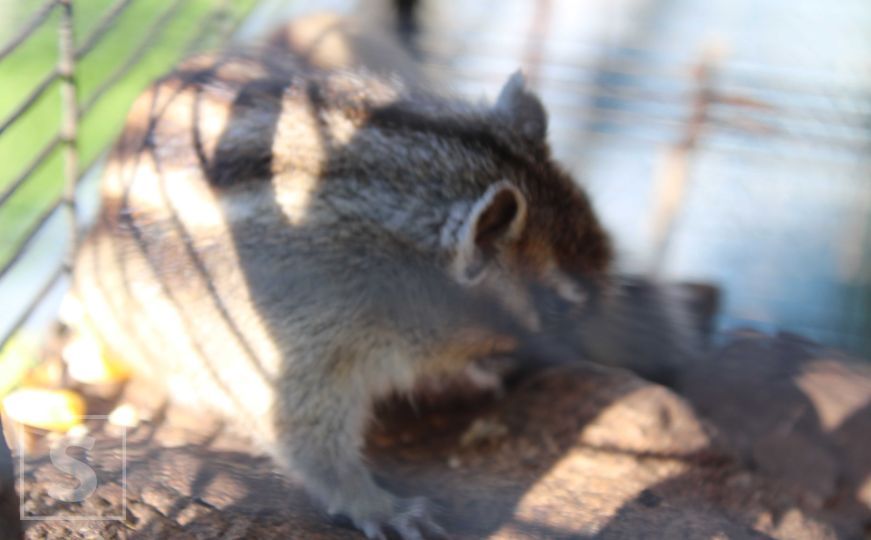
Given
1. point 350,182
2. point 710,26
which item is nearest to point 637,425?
point 350,182

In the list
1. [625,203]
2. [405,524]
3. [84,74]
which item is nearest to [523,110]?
[405,524]

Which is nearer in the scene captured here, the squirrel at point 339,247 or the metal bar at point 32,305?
the squirrel at point 339,247

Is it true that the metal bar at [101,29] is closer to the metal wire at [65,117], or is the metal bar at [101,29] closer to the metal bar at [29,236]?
the metal wire at [65,117]

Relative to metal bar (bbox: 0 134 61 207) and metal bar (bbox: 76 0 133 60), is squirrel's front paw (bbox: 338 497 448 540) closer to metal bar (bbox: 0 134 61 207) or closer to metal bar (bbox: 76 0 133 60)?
metal bar (bbox: 0 134 61 207)

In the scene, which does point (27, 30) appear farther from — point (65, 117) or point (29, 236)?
point (29, 236)

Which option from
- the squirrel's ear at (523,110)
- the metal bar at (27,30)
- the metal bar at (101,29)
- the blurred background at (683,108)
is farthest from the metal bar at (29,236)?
the squirrel's ear at (523,110)

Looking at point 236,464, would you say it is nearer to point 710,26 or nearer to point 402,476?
point 402,476
